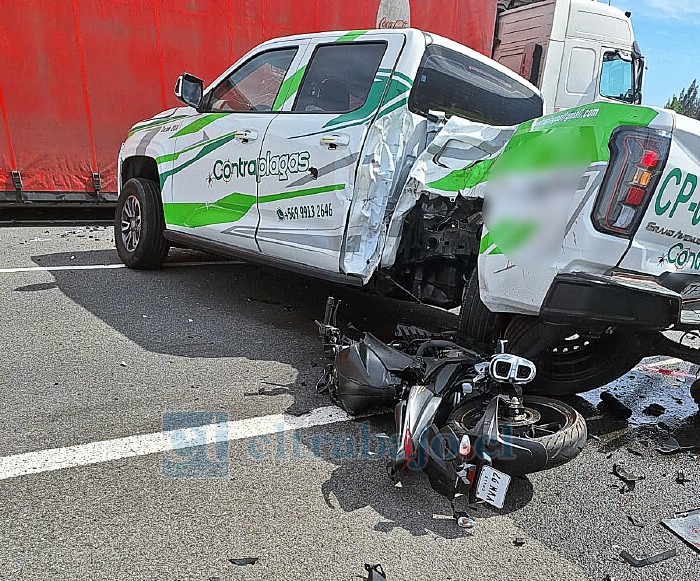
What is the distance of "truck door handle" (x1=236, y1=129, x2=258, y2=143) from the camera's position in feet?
14.3

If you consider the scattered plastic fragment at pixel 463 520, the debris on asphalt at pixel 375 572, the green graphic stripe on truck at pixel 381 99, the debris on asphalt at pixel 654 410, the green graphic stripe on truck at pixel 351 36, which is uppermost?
the green graphic stripe on truck at pixel 351 36

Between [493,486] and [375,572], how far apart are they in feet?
1.96

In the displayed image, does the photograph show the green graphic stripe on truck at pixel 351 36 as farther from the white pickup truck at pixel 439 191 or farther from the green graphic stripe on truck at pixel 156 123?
the green graphic stripe on truck at pixel 156 123

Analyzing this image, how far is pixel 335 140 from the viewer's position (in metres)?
3.79

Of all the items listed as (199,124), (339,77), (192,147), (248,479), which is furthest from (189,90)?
(248,479)

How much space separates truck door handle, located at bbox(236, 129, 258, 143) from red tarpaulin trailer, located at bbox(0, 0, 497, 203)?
4707 millimetres

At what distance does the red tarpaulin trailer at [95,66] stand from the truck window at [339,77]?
5.04 meters

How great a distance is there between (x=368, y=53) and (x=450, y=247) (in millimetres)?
1451

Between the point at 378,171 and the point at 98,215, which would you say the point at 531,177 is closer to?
the point at 378,171

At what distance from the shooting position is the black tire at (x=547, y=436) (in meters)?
2.36

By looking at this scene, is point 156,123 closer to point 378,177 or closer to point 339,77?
point 339,77

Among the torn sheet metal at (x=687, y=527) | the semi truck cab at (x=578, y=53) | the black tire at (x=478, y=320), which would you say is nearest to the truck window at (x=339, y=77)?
the black tire at (x=478, y=320)

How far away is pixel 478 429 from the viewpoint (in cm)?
242

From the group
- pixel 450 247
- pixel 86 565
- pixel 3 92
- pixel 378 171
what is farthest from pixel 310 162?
pixel 3 92
